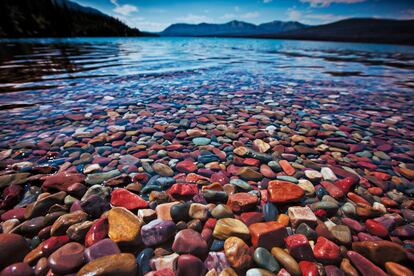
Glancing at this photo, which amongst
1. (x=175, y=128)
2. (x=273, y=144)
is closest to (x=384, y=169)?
(x=273, y=144)

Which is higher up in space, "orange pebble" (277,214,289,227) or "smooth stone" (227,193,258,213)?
"smooth stone" (227,193,258,213)

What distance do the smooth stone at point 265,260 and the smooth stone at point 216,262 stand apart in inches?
8.6

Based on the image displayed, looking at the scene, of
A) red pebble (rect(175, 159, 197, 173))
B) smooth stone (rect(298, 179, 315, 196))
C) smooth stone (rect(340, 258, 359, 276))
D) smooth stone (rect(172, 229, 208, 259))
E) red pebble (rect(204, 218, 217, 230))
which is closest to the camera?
smooth stone (rect(340, 258, 359, 276))

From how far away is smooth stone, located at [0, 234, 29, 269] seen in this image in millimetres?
1437

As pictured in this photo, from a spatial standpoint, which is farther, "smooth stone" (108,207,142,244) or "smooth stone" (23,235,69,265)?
"smooth stone" (108,207,142,244)

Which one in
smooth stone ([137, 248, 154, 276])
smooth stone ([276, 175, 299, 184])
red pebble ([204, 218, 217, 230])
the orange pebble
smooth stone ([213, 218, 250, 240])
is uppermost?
smooth stone ([213, 218, 250, 240])

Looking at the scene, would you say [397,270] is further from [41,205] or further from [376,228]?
[41,205]

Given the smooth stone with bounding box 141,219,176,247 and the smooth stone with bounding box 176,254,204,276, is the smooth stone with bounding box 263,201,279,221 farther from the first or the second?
the smooth stone with bounding box 141,219,176,247

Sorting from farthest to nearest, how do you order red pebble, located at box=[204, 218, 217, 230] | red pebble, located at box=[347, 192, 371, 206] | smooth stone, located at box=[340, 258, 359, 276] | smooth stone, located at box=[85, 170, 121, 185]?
smooth stone, located at box=[85, 170, 121, 185], red pebble, located at box=[347, 192, 371, 206], red pebble, located at box=[204, 218, 217, 230], smooth stone, located at box=[340, 258, 359, 276]

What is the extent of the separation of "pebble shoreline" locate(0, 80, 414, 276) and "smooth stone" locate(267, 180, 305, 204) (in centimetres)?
1

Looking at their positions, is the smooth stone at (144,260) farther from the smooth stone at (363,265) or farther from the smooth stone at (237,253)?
the smooth stone at (363,265)

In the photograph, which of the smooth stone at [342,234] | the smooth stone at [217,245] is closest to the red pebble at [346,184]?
the smooth stone at [342,234]

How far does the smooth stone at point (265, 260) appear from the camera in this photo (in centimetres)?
145

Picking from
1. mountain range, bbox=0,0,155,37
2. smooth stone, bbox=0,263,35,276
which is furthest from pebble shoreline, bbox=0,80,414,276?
mountain range, bbox=0,0,155,37
